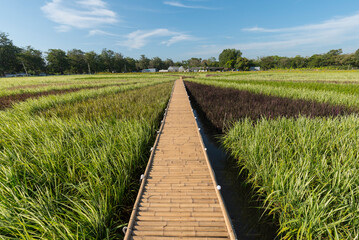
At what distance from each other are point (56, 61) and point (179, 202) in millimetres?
93682

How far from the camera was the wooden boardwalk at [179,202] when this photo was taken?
170 centimetres

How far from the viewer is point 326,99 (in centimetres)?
685

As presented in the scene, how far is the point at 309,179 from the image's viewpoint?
1993mm

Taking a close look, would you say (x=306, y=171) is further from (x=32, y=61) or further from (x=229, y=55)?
(x=229, y=55)

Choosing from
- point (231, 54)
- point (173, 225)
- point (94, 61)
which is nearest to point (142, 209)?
point (173, 225)

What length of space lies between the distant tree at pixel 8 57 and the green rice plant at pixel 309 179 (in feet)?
312

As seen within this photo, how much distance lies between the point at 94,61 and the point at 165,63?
5121 cm

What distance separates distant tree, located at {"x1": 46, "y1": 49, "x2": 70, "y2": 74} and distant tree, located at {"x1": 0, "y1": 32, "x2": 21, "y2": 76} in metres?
10.8

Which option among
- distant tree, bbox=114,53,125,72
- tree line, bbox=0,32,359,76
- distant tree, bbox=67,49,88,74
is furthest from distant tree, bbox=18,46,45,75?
distant tree, bbox=114,53,125,72

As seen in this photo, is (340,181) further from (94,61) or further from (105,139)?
(94,61)

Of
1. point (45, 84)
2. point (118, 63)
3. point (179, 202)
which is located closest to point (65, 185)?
point (179, 202)

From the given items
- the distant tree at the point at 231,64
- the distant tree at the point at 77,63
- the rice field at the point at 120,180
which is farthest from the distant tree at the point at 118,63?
the rice field at the point at 120,180

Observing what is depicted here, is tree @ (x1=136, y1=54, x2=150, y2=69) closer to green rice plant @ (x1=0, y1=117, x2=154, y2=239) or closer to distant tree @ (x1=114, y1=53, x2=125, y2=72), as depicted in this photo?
distant tree @ (x1=114, y1=53, x2=125, y2=72)

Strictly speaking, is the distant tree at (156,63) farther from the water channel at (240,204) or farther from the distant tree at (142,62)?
the water channel at (240,204)
